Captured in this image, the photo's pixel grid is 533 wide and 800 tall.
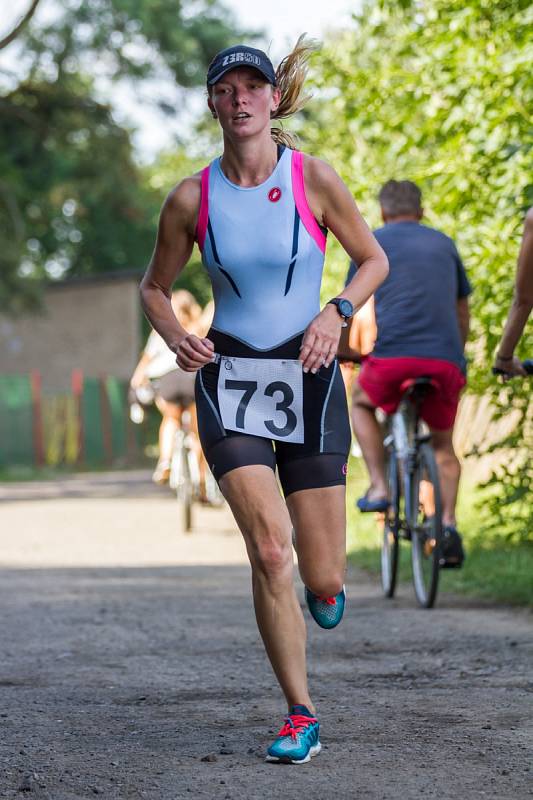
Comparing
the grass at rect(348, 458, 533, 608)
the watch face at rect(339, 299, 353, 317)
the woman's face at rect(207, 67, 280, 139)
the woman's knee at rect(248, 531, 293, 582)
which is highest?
the woman's face at rect(207, 67, 280, 139)

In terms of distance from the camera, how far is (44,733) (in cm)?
504

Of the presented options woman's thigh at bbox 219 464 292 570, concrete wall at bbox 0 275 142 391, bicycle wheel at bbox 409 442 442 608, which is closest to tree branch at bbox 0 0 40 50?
bicycle wheel at bbox 409 442 442 608

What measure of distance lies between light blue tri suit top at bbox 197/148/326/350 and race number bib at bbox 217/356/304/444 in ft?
0.26

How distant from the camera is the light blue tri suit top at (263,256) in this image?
480 cm

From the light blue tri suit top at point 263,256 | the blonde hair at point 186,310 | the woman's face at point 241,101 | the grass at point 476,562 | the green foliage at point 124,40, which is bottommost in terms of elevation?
the grass at point 476,562

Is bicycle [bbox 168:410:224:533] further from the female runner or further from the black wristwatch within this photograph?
the black wristwatch

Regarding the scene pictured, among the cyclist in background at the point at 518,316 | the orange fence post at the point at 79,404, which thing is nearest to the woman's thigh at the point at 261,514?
the cyclist in background at the point at 518,316

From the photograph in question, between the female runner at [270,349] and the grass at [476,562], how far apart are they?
3757 millimetres

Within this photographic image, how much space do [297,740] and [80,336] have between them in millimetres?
43194

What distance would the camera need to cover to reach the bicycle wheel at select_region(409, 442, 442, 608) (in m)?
8.29

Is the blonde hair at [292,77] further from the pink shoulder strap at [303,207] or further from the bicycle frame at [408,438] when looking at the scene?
the bicycle frame at [408,438]

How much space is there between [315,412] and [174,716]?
4.08ft

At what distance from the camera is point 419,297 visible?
8.56m

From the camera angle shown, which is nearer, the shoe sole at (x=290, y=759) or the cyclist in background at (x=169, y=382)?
the shoe sole at (x=290, y=759)
